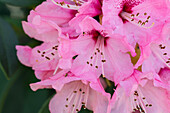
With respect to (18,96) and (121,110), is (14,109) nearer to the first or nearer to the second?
(18,96)

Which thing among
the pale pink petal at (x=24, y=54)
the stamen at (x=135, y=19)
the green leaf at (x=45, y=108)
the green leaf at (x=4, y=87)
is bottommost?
the green leaf at (x=45, y=108)

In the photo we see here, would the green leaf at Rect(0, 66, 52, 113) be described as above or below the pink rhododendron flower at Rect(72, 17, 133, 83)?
below

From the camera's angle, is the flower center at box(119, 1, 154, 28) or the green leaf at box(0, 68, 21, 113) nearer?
the flower center at box(119, 1, 154, 28)

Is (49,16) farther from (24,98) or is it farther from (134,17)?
(24,98)

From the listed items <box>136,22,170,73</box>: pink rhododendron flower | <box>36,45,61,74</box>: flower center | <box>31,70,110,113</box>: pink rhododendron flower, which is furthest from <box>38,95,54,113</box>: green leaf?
<box>136,22,170,73</box>: pink rhododendron flower

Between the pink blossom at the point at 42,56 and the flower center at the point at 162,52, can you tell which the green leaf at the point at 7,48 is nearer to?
the pink blossom at the point at 42,56

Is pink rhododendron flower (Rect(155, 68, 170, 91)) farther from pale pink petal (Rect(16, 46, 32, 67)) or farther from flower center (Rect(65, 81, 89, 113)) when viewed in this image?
pale pink petal (Rect(16, 46, 32, 67))

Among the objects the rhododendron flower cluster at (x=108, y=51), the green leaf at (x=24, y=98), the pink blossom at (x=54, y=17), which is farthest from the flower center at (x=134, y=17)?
the green leaf at (x=24, y=98)
